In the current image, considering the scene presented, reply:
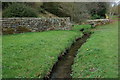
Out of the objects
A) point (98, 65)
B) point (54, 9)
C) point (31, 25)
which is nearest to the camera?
point (98, 65)

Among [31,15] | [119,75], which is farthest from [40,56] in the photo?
[31,15]

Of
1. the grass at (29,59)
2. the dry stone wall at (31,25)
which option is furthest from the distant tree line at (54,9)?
the grass at (29,59)

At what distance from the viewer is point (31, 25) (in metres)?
21.7

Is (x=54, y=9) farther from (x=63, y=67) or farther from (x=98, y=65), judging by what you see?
(x=98, y=65)

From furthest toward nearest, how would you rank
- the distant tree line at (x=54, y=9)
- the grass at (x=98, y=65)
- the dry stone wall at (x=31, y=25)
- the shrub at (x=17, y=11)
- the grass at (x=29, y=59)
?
the distant tree line at (x=54, y=9) < the shrub at (x=17, y=11) < the dry stone wall at (x=31, y=25) < the grass at (x=29, y=59) < the grass at (x=98, y=65)

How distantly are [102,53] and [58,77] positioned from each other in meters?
3.71

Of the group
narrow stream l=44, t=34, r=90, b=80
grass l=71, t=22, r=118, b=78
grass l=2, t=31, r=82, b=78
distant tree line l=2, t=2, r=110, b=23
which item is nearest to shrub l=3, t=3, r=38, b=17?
distant tree line l=2, t=2, r=110, b=23

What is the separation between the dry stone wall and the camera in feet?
66.7

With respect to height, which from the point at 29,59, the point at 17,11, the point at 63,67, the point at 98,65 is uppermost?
the point at 17,11

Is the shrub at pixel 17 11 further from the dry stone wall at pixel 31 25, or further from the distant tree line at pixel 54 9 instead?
the dry stone wall at pixel 31 25

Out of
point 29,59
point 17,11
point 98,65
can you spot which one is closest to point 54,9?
point 17,11

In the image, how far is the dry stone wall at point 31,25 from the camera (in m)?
20.3

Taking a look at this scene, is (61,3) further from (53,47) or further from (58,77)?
(58,77)

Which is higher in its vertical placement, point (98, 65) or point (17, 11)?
point (17, 11)
